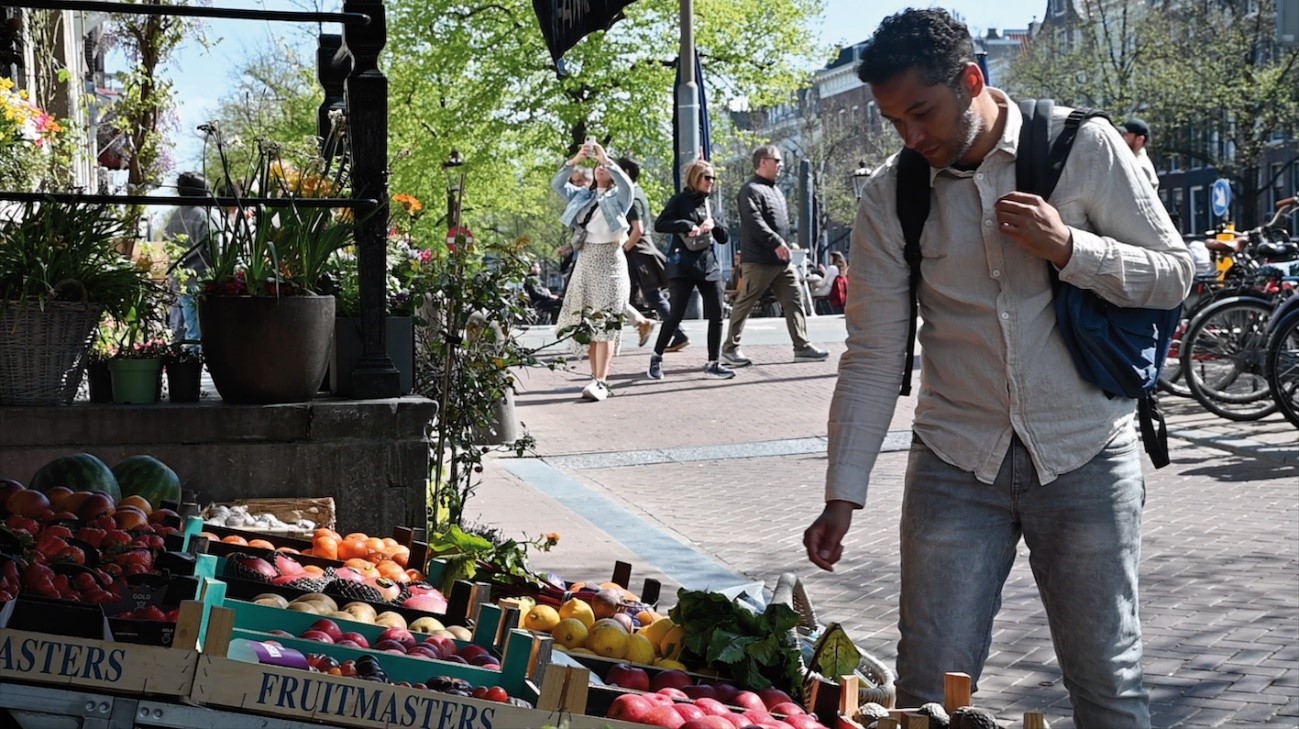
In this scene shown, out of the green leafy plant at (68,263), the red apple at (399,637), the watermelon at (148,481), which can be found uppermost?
the green leafy plant at (68,263)

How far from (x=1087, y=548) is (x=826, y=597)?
3556 millimetres

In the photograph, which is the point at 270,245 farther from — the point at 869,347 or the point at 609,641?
Result: the point at 869,347

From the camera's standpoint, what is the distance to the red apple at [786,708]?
330cm

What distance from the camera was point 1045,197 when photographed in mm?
3227

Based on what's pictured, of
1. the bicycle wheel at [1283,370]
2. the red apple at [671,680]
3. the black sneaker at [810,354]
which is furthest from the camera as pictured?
the black sneaker at [810,354]

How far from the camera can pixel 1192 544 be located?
7516 mm

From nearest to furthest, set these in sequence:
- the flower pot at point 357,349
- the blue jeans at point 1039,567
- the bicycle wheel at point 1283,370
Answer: the blue jeans at point 1039,567 < the flower pot at point 357,349 < the bicycle wheel at point 1283,370

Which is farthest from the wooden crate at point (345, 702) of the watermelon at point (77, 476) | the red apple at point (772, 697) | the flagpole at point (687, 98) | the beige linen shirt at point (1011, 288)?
the flagpole at point (687, 98)

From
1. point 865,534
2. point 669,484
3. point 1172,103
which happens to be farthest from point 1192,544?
point 1172,103

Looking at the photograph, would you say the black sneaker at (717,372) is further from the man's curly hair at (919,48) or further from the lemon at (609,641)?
the man's curly hair at (919,48)

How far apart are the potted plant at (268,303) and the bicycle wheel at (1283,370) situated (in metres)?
7.14

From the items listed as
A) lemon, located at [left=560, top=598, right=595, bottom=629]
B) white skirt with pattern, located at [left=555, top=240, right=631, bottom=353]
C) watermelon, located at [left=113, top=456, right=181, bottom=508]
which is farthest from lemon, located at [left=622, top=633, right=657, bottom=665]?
white skirt with pattern, located at [left=555, top=240, right=631, bottom=353]

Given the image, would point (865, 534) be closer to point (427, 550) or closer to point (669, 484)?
point (669, 484)

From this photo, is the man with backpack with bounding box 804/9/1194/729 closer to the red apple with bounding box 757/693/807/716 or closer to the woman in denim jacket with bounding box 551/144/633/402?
the red apple with bounding box 757/693/807/716
